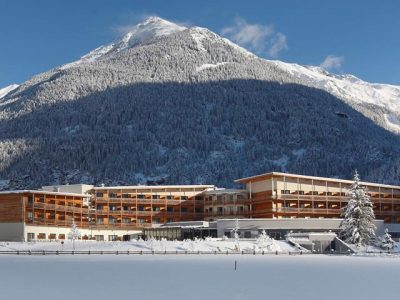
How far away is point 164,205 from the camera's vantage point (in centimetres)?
13575

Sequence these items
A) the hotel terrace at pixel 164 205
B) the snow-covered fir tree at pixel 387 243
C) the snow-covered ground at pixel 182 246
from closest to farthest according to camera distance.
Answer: the snow-covered ground at pixel 182 246 < the snow-covered fir tree at pixel 387 243 < the hotel terrace at pixel 164 205

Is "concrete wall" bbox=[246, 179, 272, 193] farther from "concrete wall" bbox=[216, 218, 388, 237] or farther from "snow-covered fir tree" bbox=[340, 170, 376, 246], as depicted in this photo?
"snow-covered fir tree" bbox=[340, 170, 376, 246]

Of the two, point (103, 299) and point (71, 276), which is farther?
point (71, 276)

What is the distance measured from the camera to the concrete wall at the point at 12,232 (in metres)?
113

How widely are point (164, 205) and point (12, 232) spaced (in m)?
34.1

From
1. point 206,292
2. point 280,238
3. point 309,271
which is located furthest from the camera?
point 280,238

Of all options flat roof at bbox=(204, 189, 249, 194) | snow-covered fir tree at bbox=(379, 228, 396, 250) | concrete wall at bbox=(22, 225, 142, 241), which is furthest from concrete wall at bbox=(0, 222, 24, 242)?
snow-covered fir tree at bbox=(379, 228, 396, 250)

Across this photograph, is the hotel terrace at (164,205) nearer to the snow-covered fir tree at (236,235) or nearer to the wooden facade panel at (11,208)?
the wooden facade panel at (11,208)

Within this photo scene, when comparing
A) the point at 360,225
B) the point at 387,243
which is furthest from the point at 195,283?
the point at 387,243

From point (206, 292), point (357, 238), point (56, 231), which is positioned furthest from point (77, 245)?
point (206, 292)

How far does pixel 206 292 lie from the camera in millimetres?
36094

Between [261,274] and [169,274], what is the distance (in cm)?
703

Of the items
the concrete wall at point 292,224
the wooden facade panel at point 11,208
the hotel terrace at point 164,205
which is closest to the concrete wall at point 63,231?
the hotel terrace at point 164,205

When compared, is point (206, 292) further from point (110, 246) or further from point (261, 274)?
point (110, 246)
